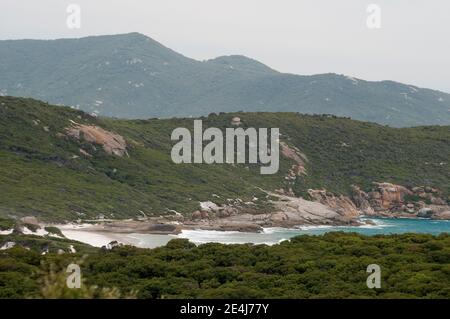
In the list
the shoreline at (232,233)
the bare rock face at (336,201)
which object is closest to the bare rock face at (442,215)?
the shoreline at (232,233)

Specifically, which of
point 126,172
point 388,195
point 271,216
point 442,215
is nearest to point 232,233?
point 271,216

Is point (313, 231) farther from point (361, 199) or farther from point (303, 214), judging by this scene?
point (361, 199)

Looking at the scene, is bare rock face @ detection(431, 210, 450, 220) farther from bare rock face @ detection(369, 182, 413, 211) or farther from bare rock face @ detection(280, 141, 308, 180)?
bare rock face @ detection(280, 141, 308, 180)

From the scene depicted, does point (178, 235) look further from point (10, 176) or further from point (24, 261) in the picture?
point (24, 261)

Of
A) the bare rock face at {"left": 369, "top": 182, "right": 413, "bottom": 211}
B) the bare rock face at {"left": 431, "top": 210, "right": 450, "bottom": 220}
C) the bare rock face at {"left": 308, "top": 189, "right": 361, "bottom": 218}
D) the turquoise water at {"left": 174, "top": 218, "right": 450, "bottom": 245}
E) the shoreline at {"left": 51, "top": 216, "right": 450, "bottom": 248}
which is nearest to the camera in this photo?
the shoreline at {"left": 51, "top": 216, "right": 450, "bottom": 248}

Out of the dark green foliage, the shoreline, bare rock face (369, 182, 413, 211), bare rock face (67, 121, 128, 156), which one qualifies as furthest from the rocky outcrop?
the dark green foliage

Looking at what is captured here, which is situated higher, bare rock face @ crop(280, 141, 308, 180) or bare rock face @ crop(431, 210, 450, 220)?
bare rock face @ crop(280, 141, 308, 180)

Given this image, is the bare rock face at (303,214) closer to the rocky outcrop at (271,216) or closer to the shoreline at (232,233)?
the rocky outcrop at (271,216)
